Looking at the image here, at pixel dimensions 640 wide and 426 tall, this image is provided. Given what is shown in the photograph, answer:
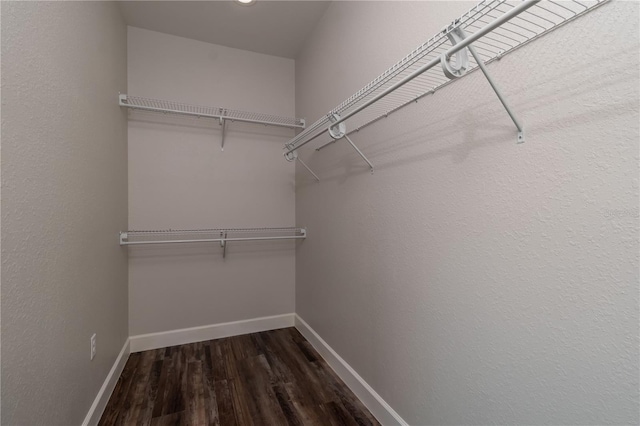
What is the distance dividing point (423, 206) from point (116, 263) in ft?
6.42

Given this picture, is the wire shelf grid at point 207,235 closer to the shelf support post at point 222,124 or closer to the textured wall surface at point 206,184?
the textured wall surface at point 206,184

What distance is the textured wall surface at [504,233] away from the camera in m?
0.65

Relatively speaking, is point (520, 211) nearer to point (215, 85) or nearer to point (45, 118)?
point (45, 118)

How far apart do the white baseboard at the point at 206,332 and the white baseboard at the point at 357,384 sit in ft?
1.31

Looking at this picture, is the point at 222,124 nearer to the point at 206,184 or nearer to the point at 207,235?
the point at 206,184

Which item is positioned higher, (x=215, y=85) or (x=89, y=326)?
(x=215, y=85)

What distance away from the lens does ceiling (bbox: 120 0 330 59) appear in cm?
191

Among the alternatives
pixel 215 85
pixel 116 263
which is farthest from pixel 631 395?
pixel 215 85

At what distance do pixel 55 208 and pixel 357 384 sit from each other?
1.74m

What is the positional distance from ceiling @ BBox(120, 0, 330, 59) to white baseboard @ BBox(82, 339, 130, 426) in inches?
95.5

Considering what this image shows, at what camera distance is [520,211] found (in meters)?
0.82

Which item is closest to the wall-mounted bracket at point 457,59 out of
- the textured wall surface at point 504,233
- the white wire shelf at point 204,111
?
the textured wall surface at point 504,233

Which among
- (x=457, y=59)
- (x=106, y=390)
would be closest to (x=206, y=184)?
(x=106, y=390)

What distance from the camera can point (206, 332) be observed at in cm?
234
